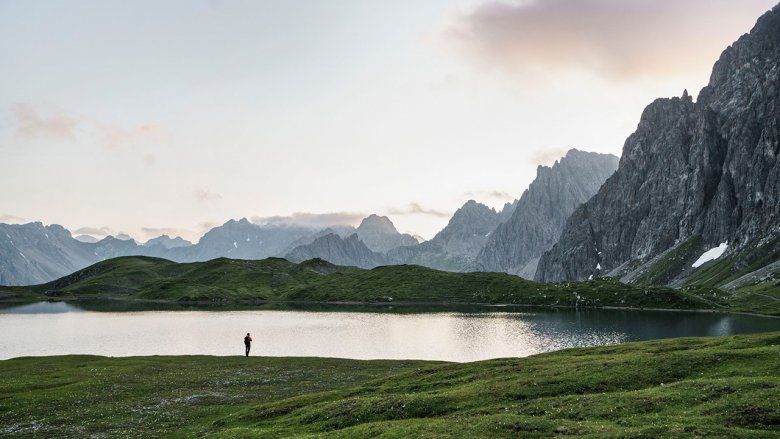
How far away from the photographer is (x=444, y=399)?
43.3 m

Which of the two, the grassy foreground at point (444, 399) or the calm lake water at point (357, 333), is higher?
the grassy foreground at point (444, 399)

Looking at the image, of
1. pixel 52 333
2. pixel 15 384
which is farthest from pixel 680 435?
pixel 52 333

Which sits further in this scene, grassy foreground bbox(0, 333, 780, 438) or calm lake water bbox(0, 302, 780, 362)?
calm lake water bbox(0, 302, 780, 362)

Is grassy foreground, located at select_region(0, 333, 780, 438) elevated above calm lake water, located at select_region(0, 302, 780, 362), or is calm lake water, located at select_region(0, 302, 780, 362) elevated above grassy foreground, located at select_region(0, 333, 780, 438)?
grassy foreground, located at select_region(0, 333, 780, 438)

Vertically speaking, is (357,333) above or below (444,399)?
below

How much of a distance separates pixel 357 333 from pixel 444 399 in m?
101

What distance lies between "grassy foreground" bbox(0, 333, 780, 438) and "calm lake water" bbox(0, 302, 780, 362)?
3626 centimetres

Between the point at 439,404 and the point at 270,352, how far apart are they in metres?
72.4

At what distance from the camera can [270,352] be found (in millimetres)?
107250

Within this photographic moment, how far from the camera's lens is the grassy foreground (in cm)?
3241

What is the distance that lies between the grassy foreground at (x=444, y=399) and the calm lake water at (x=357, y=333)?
36265 mm

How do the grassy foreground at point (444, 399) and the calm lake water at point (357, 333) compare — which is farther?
the calm lake water at point (357, 333)

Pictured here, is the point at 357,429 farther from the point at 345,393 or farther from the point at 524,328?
the point at 524,328

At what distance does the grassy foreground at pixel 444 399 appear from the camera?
32.4m
